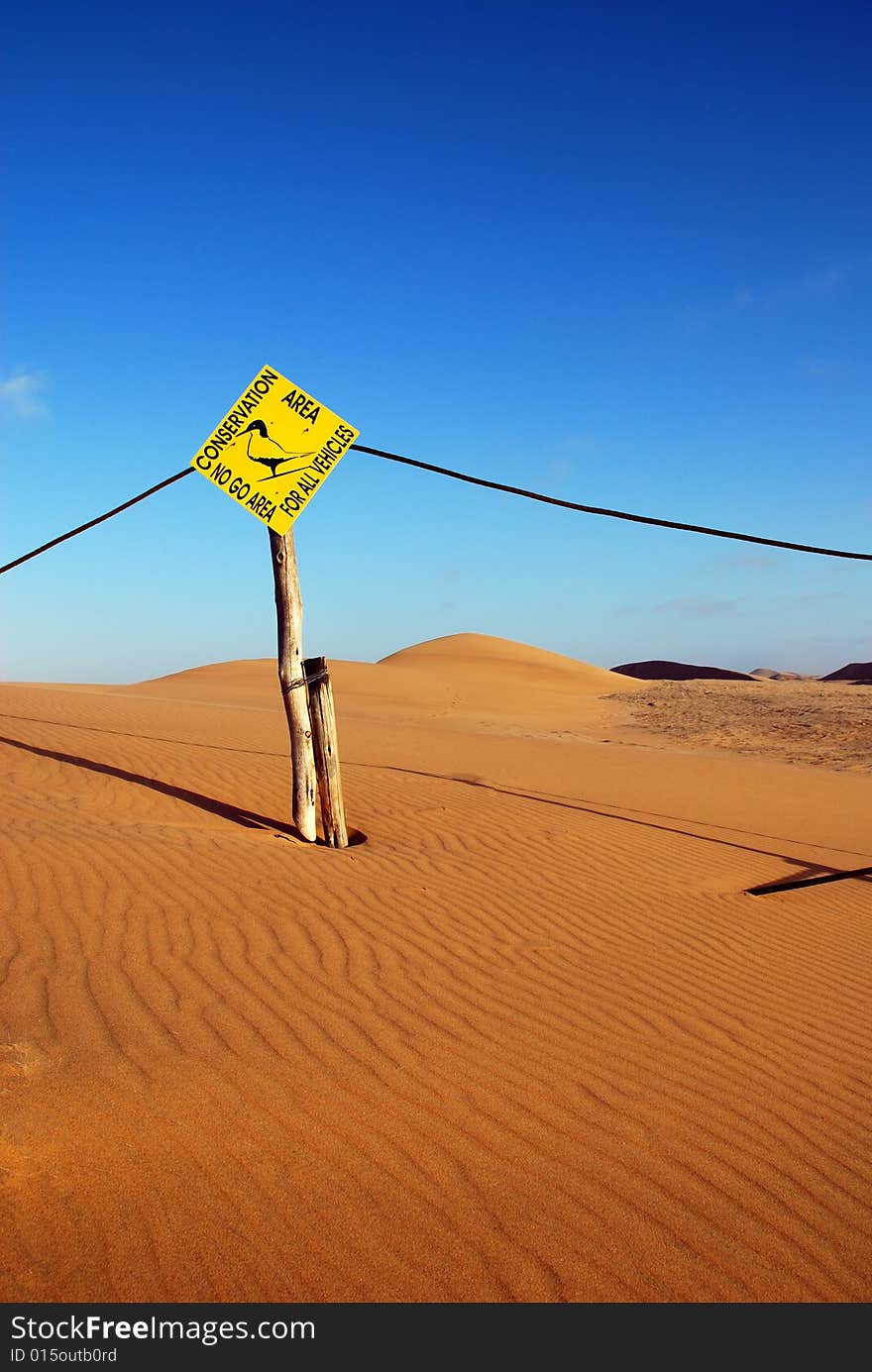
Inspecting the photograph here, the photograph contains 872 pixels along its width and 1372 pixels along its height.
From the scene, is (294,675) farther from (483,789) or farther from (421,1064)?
(421,1064)

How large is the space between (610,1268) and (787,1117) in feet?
4.31

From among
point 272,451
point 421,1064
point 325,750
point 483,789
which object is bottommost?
point 421,1064

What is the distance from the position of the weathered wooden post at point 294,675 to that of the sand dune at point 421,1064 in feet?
1.15

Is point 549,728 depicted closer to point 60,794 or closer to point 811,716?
point 811,716

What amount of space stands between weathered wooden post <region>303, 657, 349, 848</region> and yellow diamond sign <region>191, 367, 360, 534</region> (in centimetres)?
131

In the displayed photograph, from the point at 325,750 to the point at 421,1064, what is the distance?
14.4 ft

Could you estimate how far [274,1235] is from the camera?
2633 mm

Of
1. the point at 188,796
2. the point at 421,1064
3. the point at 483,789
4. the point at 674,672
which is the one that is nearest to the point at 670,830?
the point at 483,789

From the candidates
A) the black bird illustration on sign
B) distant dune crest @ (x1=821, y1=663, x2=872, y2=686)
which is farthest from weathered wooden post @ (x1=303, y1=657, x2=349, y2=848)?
distant dune crest @ (x1=821, y1=663, x2=872, y2=686)

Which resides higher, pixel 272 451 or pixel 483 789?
pixel 272 451

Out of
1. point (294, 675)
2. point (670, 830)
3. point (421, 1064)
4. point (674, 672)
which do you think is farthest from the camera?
point (674, 672)

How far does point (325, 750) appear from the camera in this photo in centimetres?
790

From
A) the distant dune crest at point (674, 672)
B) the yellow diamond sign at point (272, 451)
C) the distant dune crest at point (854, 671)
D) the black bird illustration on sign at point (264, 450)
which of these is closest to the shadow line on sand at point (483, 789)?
the yellow diamond sign at point (272, 451)
